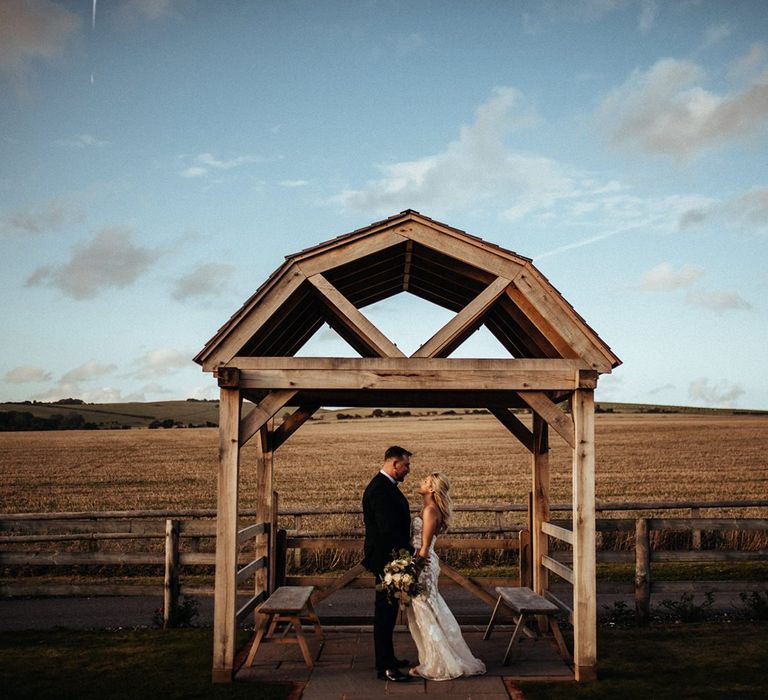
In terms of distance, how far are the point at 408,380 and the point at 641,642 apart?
4.41m

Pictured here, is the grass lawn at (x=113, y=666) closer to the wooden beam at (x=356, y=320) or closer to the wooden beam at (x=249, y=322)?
the wooden beam at (x=249, y=322)

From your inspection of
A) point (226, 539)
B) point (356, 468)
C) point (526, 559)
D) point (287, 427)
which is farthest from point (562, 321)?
point (356, 468)

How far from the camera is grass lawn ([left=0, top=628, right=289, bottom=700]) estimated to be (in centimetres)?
762

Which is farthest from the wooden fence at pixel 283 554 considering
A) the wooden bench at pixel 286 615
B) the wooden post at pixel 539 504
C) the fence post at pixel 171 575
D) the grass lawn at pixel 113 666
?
the grass lawn at pixel 113 666

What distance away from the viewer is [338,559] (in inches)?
567

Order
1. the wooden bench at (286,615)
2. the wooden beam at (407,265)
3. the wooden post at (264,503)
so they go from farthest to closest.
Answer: the wooden post at (264,503), the wooden beam at (407,265), the wooden bench at (286,615)

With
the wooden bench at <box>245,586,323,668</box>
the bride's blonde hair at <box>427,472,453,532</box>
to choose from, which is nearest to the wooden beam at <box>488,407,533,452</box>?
the bride's blonde hair at <box>427,472,453,532</box>

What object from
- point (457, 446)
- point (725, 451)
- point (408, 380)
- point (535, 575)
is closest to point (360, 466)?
point (457, 446)

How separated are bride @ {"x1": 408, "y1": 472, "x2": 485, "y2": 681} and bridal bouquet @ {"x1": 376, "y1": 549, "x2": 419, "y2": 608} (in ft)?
0.75

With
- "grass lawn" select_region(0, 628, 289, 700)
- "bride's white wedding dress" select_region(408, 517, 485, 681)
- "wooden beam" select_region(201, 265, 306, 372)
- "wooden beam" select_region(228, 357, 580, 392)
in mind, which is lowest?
"grass lawn" select_region(0, 628, 289, 700)

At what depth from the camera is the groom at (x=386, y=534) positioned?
8016 mm

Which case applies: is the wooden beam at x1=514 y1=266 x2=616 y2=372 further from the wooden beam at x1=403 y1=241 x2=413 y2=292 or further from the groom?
the groom

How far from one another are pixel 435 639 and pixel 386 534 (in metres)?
1.14

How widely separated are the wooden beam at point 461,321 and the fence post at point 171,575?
4.75 m
